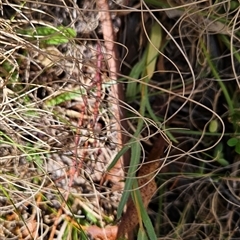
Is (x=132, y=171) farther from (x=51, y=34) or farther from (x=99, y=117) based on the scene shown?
(x=51, y=34)

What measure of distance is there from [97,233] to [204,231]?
28 cm

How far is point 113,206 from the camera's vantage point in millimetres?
1227

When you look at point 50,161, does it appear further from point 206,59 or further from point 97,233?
point 206,59

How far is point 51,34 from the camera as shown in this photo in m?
1.16

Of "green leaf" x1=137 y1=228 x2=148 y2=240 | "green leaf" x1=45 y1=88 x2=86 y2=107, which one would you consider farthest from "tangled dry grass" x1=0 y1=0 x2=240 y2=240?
"green leaf" x1=137 y1=228 x2=148 y2=240

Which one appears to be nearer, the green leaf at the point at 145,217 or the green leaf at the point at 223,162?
the green leaf at the point at 145,217

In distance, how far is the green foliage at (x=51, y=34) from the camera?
1.14 meters

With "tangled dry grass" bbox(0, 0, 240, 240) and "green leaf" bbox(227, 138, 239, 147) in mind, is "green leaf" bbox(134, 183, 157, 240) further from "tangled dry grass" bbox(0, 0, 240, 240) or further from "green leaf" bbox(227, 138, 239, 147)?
"green leaf" bbox(227, 138, 239, 147)

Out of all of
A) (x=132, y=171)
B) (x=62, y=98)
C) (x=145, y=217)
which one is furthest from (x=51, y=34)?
(x=145, y=217)

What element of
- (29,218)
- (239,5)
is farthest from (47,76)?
(239,5)

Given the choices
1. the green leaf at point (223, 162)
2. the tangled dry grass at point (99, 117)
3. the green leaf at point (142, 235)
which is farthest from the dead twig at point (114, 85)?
the green leaf at point (223, 162)

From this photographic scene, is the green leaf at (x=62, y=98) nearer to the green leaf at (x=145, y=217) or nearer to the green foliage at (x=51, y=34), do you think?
the green foliage at (x=51, y=34)

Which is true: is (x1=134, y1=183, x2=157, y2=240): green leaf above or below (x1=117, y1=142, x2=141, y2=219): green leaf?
below

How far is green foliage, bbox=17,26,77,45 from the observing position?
1.14 m
